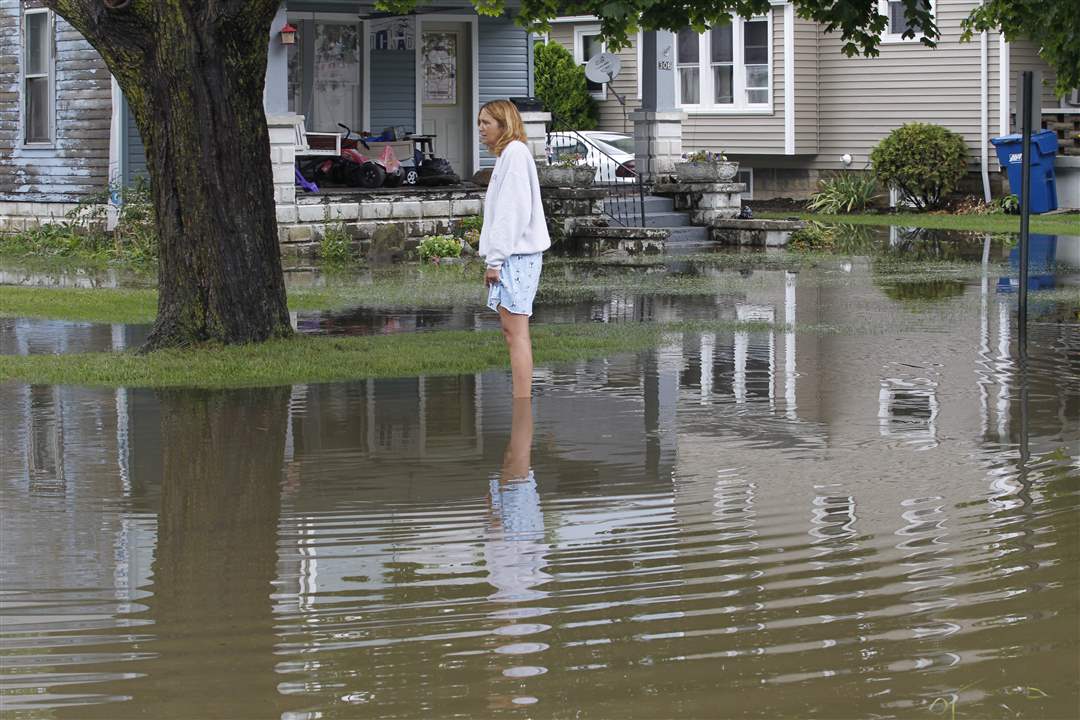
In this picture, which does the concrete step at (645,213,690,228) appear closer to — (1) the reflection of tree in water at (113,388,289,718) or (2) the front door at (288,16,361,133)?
(2) the front door at (288,16,361,133)

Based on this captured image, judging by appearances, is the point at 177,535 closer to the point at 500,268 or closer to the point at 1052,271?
the point at 500,268

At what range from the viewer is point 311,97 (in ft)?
85.3

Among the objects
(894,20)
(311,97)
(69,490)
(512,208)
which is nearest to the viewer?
(69,490)

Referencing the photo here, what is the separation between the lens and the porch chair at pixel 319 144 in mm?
23192

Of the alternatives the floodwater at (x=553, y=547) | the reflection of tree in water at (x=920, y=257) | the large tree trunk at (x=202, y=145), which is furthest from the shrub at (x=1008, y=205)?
the large tree trunk at (x=202, y=145)

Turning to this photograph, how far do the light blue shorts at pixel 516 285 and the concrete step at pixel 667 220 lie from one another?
14.8 metres

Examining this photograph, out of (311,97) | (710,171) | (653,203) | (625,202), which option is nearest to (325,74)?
(311,97)

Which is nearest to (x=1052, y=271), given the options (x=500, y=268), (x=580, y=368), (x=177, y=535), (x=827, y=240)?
(x=827, y=240)

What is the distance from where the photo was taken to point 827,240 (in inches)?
930

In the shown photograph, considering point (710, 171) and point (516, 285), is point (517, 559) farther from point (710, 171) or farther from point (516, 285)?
point (710, 171)

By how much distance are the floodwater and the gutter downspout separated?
20.5 meters

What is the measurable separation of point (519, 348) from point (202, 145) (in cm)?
287

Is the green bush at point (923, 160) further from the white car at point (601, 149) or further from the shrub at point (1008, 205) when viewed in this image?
the white car at point (601, 149)

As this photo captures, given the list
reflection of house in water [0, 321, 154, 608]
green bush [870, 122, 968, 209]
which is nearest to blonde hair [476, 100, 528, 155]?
reflection of house in water [0, 321, 154, 608]
